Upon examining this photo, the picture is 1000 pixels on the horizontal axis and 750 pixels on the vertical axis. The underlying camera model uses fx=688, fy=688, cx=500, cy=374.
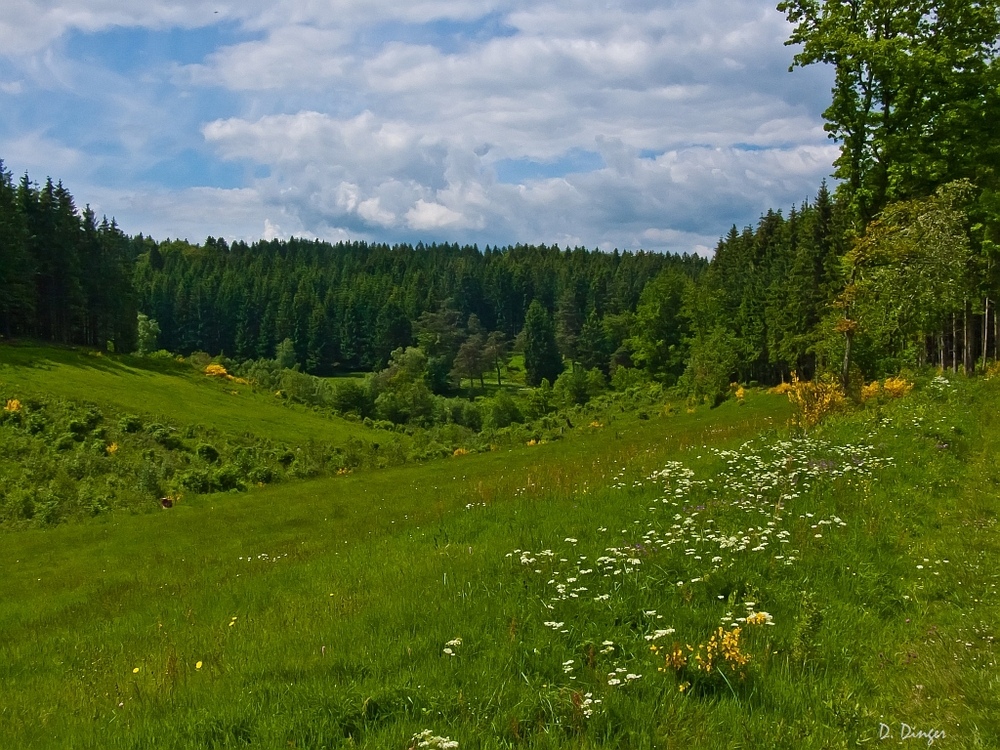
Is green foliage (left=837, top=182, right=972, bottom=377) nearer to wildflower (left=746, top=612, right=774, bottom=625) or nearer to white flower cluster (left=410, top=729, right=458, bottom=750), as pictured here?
wildflower (left=746, top=612, right=774, bottom=625)

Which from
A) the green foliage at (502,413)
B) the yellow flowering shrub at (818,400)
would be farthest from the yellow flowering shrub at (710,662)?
the green foliage at (502,413)

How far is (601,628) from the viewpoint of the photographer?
21.5ft

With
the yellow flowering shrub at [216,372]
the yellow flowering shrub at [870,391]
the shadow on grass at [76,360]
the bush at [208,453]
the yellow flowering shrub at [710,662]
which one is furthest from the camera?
the yellow flowering shrub at [216,372]

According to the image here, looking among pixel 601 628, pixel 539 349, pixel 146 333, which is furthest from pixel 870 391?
pixel 539 349

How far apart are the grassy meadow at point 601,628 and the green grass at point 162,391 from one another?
45810 mm

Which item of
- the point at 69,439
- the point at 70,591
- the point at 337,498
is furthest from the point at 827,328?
the point at 69,439

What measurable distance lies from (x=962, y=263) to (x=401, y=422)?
Answer: 258 ft

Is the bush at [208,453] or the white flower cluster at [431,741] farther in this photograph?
the bush at [208,453]

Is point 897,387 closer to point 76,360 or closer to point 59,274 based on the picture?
point 76,360

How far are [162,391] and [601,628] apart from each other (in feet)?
213

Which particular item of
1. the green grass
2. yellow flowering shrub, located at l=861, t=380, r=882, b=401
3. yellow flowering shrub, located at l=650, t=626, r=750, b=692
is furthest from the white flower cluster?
the green grass

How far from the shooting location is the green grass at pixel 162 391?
183 ft

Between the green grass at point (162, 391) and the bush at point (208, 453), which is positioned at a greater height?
the green grass at point (162, 391)

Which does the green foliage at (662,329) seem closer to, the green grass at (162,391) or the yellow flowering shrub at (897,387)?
the green grass at (162,391)
